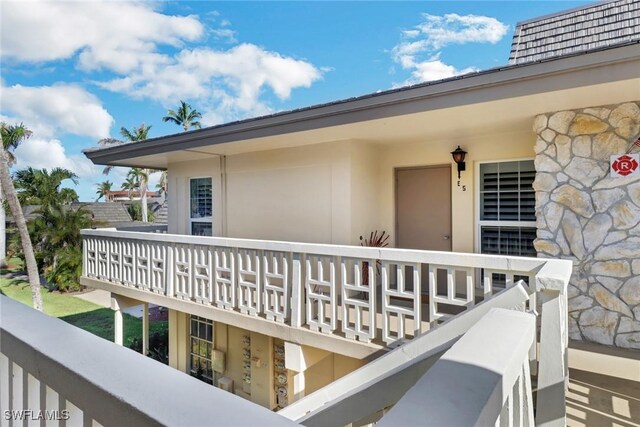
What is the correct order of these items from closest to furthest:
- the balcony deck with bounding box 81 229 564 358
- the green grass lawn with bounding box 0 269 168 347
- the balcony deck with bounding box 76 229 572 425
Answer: the balcony deck with bounding box 76 229 572 425 → the balcony deck with bounding box 81 229 564 358 → the green grass lawn with bounding box 0 269 168 347

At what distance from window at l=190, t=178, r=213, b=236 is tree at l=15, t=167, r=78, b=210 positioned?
43.1ft

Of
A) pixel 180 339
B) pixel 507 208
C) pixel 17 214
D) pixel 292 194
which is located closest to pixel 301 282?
pixel 292 194

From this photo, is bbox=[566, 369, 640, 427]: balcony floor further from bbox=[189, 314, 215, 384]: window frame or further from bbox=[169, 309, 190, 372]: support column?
bbox=[169, 309, 190, 372]: support column

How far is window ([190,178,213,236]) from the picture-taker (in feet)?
26.9

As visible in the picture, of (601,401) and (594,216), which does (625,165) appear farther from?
(601,401)

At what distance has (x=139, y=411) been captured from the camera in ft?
2.09

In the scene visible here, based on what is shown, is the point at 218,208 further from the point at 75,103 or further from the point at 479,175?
the point at 75,103

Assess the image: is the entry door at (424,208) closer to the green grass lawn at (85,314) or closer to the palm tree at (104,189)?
the green grass lawn at (85,314)

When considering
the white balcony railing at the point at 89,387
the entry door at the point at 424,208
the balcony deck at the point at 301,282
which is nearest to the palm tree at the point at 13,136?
the balcony deck at the point at 301,282

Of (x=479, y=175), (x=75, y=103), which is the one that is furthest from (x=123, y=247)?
(x=75, y=103)

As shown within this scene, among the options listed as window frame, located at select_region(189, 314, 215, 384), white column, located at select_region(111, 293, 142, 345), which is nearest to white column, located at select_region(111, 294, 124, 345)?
white column, located at select_region(111, 293, 142, 345)

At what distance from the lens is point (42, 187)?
57.2ft

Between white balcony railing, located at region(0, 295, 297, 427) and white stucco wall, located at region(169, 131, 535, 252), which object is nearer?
white balcony railing, located at region(0, 295, 297, 427)

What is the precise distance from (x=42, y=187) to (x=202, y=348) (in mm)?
Result: 15680
